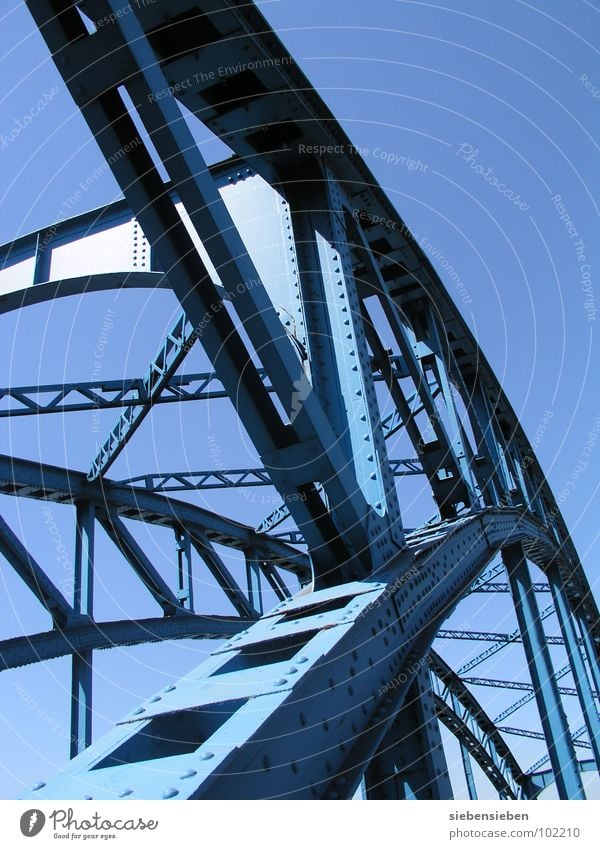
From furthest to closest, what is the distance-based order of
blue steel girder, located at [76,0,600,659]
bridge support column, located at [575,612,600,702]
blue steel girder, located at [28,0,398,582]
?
1. bridge support column, located at [575,612,600,702]
2. blue steel girder, located at [76,0,600,659]
3. blue steel girder, located at [28,0,398,582]

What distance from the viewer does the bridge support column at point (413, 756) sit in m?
3.38

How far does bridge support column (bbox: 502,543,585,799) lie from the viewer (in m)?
10.0

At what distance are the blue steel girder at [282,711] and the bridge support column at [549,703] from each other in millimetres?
7815

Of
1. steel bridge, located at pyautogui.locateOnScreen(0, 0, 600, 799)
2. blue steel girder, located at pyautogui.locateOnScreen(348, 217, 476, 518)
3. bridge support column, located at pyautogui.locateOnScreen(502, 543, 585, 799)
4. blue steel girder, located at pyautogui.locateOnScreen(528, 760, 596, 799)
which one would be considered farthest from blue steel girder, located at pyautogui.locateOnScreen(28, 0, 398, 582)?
blue steel girder, located at pyautogui.locateOnScreen(528, 760, 596, 799)

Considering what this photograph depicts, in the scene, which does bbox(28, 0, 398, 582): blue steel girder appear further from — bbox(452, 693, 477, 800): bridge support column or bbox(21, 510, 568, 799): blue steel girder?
bbox(452, 693, 477, 800): bridge support column

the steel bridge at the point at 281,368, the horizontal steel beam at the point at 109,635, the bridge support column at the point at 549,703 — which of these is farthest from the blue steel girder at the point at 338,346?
the bridge support column at the point at 549,703

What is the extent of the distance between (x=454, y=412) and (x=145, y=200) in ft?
17.1

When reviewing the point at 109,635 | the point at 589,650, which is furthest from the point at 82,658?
the point at 589,650

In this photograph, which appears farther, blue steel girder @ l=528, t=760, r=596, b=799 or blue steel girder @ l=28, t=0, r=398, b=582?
blue steel girder @ l=528, t=760, r=596, b=799

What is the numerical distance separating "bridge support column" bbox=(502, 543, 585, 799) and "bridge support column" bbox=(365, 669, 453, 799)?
7631 millimetres

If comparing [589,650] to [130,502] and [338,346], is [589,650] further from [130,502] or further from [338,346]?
[338,346]

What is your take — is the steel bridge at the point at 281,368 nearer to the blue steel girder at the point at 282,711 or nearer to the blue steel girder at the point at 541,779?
the blue steel girder at the point at 282,711

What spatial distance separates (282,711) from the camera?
7.02ft

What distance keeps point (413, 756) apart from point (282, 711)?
66.5 inches
